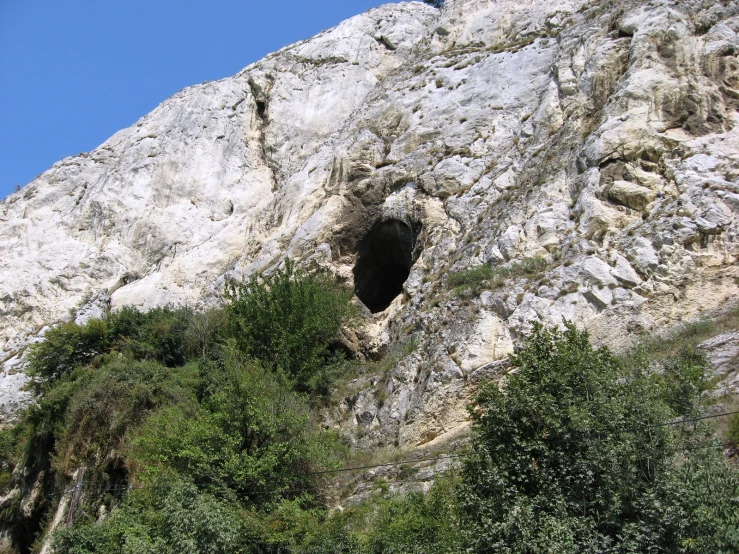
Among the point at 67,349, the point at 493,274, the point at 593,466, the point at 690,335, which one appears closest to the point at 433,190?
the point at 493,274

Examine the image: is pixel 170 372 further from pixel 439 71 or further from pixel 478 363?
pixel 439 71

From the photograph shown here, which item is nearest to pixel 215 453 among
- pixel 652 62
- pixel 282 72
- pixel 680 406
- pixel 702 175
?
pixel 680 406

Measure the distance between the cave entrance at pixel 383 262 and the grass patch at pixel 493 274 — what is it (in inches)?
155

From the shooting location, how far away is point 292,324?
19.8m

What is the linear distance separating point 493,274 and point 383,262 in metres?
7.58

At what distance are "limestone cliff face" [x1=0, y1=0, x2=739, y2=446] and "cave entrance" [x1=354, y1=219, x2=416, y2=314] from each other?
8 centimetres

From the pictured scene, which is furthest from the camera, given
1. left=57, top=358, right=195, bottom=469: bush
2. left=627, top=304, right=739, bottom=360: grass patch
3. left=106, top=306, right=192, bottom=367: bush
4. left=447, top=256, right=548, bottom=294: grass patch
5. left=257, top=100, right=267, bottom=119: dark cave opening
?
left=257, top=100, right=267, bottom=119: dark cave opening

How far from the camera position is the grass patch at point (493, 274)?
1677 cm

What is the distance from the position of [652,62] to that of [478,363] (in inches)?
365

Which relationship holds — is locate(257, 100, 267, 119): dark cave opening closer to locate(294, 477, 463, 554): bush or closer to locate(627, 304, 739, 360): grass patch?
locate(627, 304, 739, 360): grass patch

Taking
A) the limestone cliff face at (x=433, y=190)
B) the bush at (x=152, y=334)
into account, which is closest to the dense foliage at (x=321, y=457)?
the bush at (x=152, y=334)

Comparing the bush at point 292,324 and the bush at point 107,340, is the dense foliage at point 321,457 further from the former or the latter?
the bush at point 107,340

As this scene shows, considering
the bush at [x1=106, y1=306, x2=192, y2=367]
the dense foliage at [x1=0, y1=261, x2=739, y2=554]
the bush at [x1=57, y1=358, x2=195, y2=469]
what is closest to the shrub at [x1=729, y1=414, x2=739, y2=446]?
the dense foliage at [x1=0, y1=261, x2=739, y2=554]

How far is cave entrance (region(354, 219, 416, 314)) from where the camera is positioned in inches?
896
